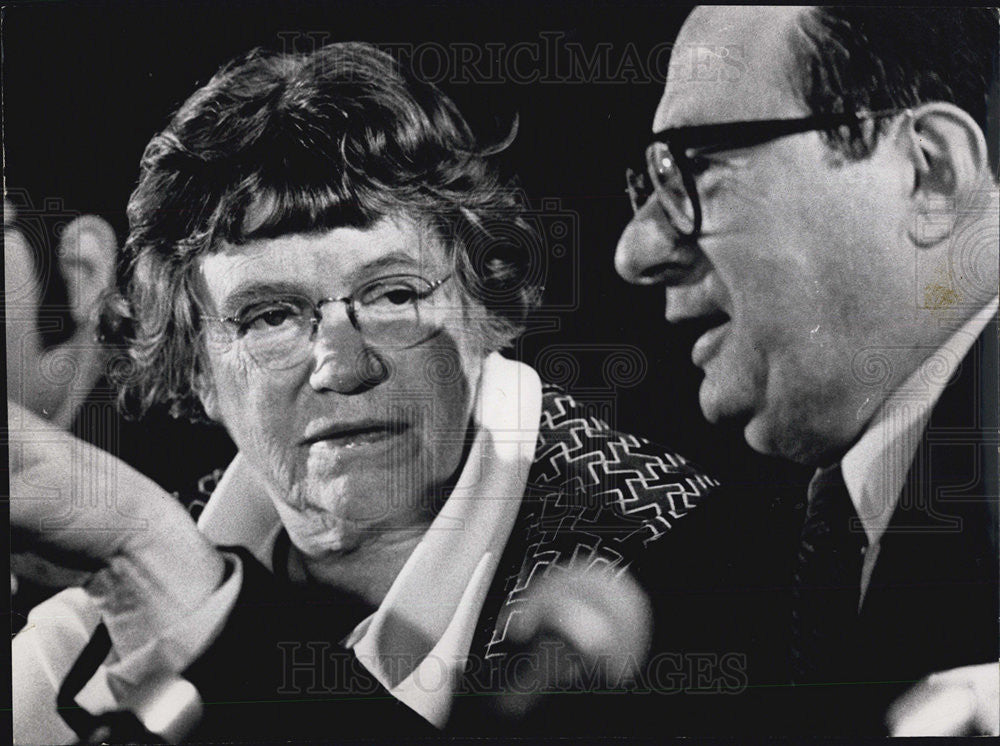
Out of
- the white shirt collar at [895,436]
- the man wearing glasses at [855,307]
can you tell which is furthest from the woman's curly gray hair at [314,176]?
the white shirt collar at [895,436]

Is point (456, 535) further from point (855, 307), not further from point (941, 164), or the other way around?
point (941, 164)

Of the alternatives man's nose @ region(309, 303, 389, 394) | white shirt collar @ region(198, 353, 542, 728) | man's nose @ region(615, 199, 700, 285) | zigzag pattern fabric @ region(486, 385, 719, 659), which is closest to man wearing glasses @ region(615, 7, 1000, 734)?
man's nose @ region(615, 199, 700, 285)

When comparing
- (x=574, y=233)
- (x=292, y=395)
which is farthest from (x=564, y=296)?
(x=292, y=395)

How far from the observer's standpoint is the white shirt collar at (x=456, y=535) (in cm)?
251

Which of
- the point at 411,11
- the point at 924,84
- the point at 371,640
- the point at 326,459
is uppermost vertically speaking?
the point at 411,11

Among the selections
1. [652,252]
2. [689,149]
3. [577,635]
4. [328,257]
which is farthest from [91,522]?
[689,149]

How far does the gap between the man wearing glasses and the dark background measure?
2.8 inches

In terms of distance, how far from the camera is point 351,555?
2.52m

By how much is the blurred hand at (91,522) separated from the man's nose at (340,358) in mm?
454

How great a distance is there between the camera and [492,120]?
247cm

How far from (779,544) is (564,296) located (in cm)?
75

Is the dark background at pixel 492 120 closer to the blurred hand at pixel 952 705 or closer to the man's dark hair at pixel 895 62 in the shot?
the man's dark hair at pixel 895 62

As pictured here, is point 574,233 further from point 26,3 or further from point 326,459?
point 26,3

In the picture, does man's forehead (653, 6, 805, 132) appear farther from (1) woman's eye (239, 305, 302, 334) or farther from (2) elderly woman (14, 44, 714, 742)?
(1) woman's eye (239, 305, 302, 334)
